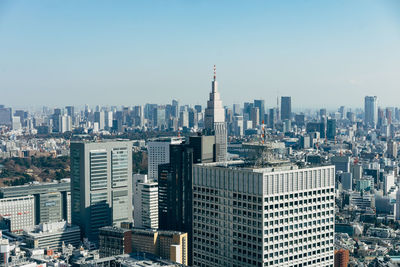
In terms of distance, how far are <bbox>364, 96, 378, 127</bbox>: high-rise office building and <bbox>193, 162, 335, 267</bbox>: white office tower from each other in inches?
3232

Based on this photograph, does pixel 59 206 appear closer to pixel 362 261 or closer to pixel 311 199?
pixel 362 261

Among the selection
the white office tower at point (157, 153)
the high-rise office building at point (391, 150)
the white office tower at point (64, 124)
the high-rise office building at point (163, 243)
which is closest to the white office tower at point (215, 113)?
the white office tower at point (157, 153)

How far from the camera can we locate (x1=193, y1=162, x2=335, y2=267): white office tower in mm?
10289

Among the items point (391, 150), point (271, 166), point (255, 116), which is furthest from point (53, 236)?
point (255, 116)

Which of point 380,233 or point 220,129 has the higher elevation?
point 220,129

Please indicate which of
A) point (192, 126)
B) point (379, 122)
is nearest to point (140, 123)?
point (192, 126)

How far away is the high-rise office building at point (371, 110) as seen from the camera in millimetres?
89562

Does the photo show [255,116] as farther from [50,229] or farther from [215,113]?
[50,229]

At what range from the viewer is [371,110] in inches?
3593

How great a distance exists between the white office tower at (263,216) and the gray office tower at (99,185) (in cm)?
1485

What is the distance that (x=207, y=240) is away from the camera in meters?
11.4

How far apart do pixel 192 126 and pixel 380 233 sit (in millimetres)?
50729

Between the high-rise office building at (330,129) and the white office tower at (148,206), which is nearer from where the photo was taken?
the white office tower at (148,206)

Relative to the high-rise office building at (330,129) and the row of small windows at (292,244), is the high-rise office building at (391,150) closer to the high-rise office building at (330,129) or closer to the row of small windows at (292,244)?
the high-rise office building at (330,129)
